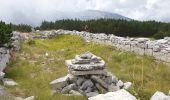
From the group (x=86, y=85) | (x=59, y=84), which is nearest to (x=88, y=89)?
(x=86, y=85)

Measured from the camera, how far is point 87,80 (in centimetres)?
1645

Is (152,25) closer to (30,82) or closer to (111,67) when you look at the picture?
(111,67)

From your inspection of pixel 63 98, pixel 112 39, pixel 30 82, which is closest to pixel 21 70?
pixel 30 82

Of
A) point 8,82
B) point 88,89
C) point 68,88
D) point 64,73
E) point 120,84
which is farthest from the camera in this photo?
point 64,73

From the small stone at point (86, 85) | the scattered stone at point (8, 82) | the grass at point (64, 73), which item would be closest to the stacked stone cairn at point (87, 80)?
the small stone at point (86, 85)

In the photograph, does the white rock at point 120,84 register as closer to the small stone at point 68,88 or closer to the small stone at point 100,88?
the small stone at point 100,88

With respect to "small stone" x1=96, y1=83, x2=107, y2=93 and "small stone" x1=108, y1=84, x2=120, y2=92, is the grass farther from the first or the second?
"small stone" x1=96, y1=83, x2=107, y2=93

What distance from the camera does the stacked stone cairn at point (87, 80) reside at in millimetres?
16172

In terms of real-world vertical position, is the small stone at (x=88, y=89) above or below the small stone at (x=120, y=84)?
below

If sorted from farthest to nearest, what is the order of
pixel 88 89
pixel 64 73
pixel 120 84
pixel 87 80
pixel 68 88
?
1. pixel 64 73
2. pixel 120 84
3. pixel 87 80
4. pixel 88 89
5. pixel 68 88

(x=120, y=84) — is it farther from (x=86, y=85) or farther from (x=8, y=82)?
(x=8, y=82)

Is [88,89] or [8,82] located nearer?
[88,89]

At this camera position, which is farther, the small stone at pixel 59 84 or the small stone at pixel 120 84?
the small stone at pixel 120 84

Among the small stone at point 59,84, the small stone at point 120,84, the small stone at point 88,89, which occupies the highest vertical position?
the small stone at point 59,84
